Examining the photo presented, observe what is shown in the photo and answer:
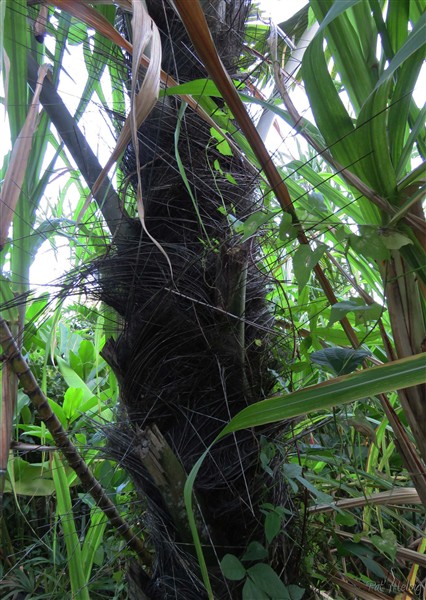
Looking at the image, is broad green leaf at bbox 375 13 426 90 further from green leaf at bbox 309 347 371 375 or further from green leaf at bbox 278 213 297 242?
green leaf at bbox 309 347 371 375

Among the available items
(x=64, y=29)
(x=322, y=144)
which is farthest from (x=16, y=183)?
(x=322, y=144)

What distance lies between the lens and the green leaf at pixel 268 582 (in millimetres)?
447

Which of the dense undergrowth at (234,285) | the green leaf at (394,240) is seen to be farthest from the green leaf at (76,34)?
the green leaf at (394,240)

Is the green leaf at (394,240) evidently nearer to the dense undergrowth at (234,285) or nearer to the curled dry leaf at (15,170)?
the dense undergrowth at (234,285)

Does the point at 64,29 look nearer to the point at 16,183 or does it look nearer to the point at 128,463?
the point at 16,183

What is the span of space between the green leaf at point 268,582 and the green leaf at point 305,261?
0.26 meters

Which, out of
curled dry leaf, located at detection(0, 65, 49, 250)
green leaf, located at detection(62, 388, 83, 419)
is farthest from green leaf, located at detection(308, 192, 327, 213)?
green leaf, located at detection(62, 388, 83, 419)

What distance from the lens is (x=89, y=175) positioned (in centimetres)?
58

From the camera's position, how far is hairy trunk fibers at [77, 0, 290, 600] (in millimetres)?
499

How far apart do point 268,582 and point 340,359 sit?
0.21m

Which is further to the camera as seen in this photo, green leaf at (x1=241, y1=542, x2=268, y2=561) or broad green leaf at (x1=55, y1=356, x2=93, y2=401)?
broad green leaf at (x1=55, y1=356, x2=93, y2=401)

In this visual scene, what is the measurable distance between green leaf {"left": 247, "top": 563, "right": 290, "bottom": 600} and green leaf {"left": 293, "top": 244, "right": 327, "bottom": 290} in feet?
0.86

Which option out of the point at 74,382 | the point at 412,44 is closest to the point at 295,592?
the point at 412,44

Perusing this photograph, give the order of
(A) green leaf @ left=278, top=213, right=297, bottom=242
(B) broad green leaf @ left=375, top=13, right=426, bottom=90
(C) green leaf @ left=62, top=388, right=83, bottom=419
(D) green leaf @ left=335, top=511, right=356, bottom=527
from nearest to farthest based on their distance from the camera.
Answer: (B) broad green leaf @ left=375, top=13, right=426, bottom=90
(A) green leaf @ left=278, top=213, right=297, bottom=242
(D) green leaf @ left=335, top=511, right=356, bottom=527
(C) green leaf @ left=62, top=388, right=83, bottom=419
